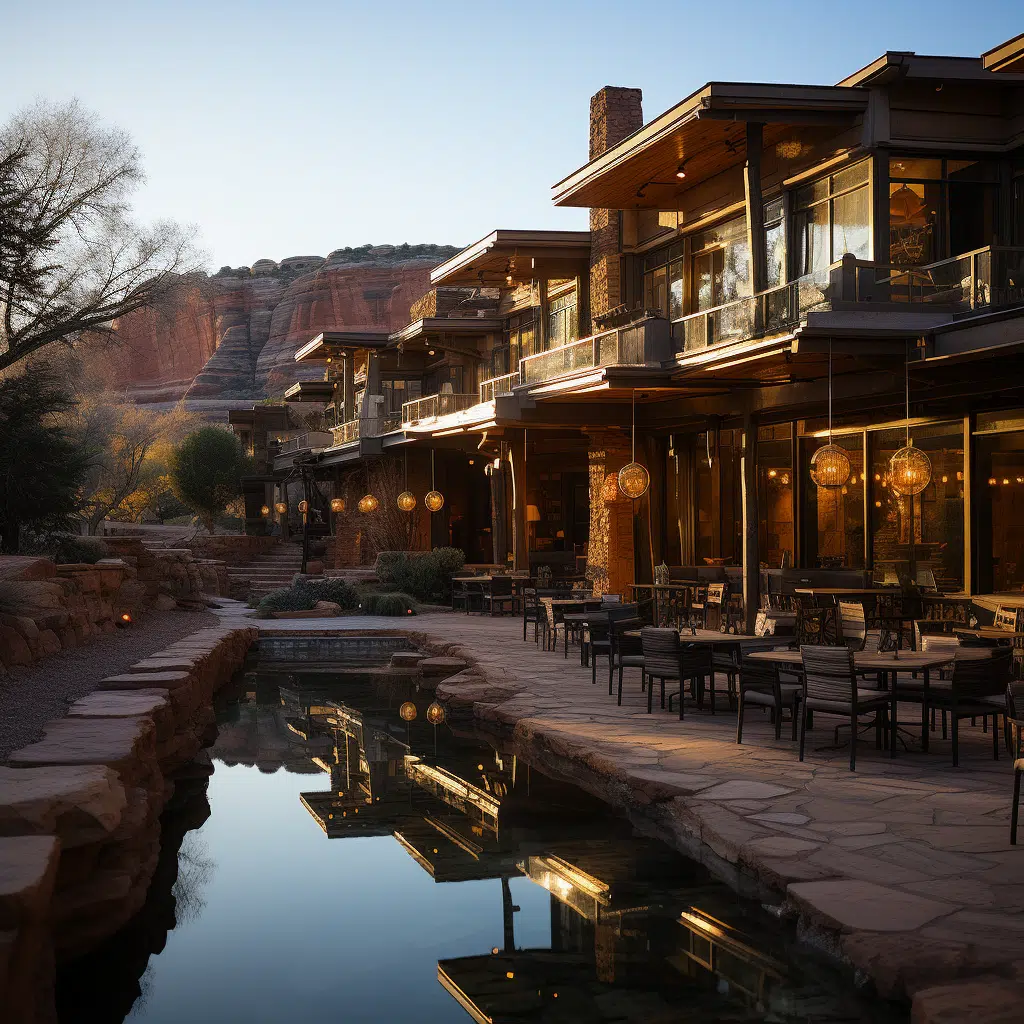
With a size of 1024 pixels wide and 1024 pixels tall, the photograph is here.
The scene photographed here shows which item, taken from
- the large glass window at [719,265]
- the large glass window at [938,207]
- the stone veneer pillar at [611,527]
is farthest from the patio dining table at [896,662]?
the stone veneer pillar at [611,527]

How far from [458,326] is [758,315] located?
60.4 ft

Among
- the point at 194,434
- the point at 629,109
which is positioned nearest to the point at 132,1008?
the point at 629,109

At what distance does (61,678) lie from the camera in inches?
417

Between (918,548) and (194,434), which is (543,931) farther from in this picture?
(194,434)

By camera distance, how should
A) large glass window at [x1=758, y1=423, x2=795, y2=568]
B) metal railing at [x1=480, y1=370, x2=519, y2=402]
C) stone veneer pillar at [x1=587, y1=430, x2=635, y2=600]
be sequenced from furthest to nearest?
metal railing at [x1=480, y1=370, x2=519, y2=402], stone veneer pillar at [x1=587, y1=430, x2=635, y2=600], large glass window at [x1=758, y1=423, x2=795, y2=568]

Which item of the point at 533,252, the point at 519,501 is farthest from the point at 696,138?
the point at 519,501

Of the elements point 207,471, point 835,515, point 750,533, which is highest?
point 207,471

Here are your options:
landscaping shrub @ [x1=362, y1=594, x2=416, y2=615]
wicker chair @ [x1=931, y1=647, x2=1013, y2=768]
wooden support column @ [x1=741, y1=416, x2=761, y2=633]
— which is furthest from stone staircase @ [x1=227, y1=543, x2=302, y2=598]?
wicker chair @ [x1=931, y1=647, x2=1013, y2=768]

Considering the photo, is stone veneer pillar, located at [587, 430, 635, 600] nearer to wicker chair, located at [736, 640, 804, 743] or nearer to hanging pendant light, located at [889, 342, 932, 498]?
hanging pendant light, located at [889, 342, 932, 498]

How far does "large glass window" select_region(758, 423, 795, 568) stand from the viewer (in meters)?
19.2

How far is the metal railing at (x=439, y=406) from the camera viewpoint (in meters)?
28.2

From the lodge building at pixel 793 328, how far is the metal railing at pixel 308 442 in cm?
1445

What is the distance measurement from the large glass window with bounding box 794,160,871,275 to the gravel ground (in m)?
11.0

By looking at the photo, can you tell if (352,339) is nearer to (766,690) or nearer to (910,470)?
(910,470)
